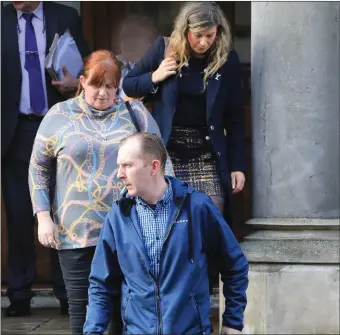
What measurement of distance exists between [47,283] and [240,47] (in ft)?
7.19

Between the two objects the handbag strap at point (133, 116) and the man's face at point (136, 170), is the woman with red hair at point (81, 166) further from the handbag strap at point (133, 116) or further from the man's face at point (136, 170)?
the man's face at point (136, 170)

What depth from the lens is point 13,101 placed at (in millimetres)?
7492

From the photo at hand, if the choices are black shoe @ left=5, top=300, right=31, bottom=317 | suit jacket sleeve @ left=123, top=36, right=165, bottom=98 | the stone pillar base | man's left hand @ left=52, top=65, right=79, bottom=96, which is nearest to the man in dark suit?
black shoe @ left=5, top=300, right=31, bottom=317

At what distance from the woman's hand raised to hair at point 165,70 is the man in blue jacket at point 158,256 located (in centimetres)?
133

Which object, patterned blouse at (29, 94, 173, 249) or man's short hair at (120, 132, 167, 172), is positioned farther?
patterned blouse at (29, 94, 173, 249)

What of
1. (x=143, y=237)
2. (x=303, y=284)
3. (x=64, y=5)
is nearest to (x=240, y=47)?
(x=64, y=5)

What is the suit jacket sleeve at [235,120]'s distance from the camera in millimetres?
6488

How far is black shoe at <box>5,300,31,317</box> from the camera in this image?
25.1 ft

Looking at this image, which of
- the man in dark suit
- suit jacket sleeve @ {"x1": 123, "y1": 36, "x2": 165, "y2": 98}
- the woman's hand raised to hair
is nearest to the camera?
the woman's hand raised to hair

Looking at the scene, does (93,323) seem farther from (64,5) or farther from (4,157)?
(64,5)

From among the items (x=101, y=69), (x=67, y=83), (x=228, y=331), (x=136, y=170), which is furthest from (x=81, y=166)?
(x=67, y=83)

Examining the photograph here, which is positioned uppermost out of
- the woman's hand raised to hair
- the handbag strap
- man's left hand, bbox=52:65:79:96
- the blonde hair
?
the blonde hair

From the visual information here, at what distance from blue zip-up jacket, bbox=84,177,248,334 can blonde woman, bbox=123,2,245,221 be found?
129 cm

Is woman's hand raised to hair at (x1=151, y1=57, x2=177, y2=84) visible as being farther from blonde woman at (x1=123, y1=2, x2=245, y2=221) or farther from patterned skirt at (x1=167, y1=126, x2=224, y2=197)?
patterned skirt at (x1=167, y1=126, x2=224, y2=197)
